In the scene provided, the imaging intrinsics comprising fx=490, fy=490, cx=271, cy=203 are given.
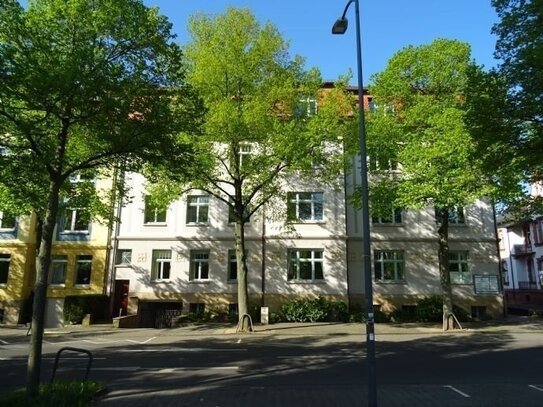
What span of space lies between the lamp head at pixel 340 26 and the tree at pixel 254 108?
35.9 ft

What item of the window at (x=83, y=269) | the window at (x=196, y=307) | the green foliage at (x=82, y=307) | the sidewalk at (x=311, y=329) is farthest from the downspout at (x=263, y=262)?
the window at (x=83, y=269)

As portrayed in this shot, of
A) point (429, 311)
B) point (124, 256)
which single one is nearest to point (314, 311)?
point (429, 311)

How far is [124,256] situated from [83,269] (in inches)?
109

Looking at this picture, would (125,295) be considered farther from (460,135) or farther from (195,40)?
(460,135)

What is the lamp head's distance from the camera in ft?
31.3

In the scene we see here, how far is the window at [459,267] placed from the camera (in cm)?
2945

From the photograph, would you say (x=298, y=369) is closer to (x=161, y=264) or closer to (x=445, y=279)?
(x=445, y=279)

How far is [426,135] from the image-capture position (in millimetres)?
22297

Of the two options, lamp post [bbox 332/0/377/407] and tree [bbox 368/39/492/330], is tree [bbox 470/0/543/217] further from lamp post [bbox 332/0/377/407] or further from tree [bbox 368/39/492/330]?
tree [bbox 368/39/492/330]

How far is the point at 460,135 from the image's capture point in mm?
20656

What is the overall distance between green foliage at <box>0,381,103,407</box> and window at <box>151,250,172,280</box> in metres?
20.4

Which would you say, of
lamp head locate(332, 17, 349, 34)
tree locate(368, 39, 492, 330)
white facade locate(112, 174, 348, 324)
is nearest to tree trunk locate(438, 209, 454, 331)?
tree locate(368, 39, 492, 330)

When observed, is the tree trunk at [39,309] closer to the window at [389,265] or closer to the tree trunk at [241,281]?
the tree trunk at [241,281]

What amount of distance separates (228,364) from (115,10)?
950 cm
